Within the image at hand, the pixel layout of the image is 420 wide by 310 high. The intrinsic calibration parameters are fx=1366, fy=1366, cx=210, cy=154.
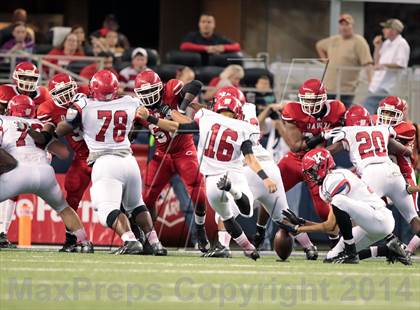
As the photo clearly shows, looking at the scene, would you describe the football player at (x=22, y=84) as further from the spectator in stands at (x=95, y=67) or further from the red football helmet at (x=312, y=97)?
the spectator in stands at (x=95, y=67)

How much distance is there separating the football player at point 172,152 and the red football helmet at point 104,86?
57 centimetres

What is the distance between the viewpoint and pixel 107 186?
11727mm

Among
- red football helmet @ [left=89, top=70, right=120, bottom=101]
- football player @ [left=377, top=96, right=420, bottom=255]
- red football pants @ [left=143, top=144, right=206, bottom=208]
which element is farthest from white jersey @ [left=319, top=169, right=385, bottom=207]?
red football helmet @ [left=89, top=70, right=120, bottom=101]

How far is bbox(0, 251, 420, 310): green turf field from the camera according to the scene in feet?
26.6

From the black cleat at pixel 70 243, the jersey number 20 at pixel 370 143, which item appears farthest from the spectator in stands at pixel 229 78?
the black cleat at pixel 70 243

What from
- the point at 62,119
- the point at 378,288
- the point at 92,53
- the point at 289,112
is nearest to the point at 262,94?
the point at 92,53

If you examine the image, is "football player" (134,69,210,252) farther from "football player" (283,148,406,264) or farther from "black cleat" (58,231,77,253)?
"football player" (283,148,406,264)

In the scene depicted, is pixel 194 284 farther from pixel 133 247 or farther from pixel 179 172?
pixel 179 172

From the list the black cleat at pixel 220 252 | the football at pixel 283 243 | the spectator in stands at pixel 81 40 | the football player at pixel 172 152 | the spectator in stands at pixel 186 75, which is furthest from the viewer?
the spectator in stands at pixel 81 40

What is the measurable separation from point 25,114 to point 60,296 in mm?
4430

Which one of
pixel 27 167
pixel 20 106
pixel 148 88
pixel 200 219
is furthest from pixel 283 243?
pixel 20 106

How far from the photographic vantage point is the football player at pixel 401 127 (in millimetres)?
Answer: 13164

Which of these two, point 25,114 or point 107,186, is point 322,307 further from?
point 25,114

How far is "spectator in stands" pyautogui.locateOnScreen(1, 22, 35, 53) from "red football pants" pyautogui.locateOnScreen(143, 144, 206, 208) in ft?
14.4
